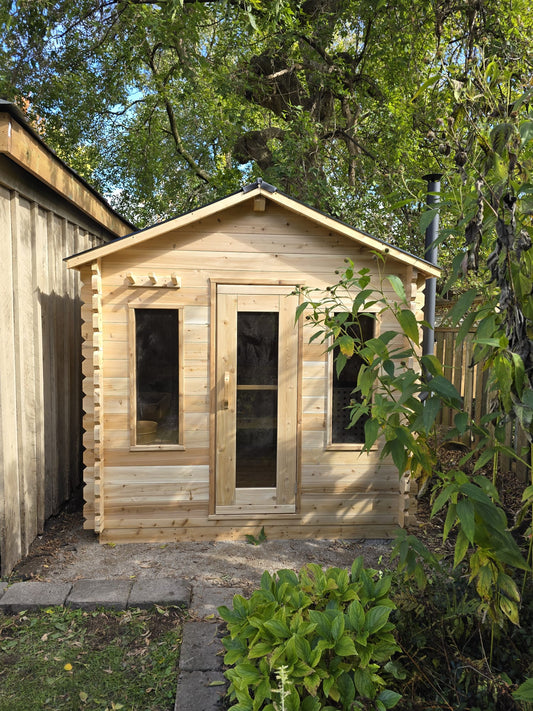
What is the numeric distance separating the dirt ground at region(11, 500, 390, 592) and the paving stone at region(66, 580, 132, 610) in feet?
1.20

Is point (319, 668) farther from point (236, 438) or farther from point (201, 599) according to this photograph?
point (236, 438)

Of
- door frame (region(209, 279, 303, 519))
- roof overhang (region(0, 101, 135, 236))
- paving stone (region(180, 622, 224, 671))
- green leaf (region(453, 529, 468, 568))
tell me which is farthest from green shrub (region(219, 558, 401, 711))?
roof overhang (region(0, 101, 135, 236))

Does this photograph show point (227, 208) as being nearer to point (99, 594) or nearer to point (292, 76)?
point (99, 594)

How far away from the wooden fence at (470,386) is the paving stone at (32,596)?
373 cm

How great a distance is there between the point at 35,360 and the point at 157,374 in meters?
1.04

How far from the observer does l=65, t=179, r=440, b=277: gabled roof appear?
4.63 metres

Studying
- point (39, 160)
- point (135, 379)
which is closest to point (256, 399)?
point (135, 379)

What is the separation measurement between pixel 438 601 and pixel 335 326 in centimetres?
146

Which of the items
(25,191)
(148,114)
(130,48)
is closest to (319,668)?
(25,191)

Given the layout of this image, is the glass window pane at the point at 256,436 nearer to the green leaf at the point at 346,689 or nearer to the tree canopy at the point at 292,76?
the green leaf at the point at 346,689

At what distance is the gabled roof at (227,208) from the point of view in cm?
463

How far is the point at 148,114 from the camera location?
13016 mm

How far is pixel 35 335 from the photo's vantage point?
4.82 meters

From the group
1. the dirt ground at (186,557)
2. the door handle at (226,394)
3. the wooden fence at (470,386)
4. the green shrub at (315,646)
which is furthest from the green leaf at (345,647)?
the wooden fence at (470,386)
